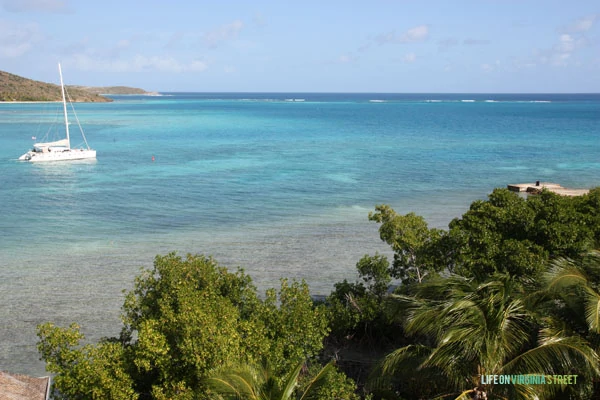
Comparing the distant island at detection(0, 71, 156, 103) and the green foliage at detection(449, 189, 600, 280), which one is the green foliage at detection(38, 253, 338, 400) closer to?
the green foliage at detection(449, 189, 600, 280)

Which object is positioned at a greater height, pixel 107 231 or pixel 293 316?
pixel 293 316

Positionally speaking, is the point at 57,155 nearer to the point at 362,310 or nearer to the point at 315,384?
the point at 362,310

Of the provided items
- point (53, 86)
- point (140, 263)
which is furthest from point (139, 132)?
point (53, 86)

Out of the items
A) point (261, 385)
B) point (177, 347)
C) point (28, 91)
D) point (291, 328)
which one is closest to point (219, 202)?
point (291, 328)

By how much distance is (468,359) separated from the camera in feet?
25.6

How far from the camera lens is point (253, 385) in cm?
734

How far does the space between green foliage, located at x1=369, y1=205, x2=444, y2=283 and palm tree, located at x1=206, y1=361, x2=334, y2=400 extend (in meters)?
6.77

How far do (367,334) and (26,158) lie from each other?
1863 inches

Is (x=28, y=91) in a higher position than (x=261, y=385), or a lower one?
higher

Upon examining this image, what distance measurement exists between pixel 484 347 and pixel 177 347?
465 centimetres

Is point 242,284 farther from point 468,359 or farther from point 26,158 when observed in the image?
point 26,158

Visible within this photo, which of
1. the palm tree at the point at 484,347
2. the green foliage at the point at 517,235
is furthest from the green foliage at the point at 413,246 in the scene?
the palm tree at the point at 484,347

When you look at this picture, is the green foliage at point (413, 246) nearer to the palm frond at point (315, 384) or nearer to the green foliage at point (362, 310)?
the green foliage at point (362, 310)

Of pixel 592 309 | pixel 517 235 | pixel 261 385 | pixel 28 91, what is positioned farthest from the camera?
pixel 28 91
